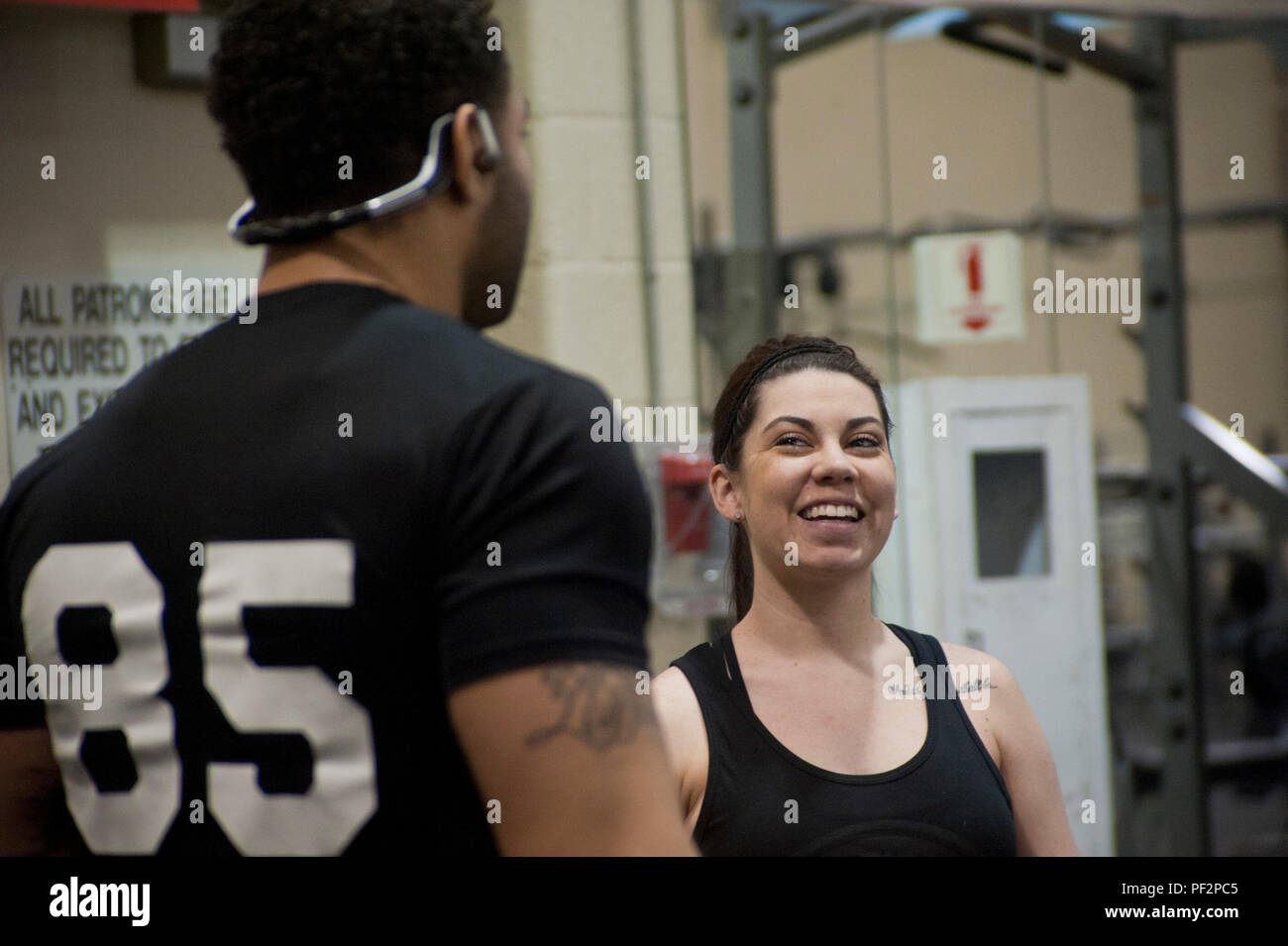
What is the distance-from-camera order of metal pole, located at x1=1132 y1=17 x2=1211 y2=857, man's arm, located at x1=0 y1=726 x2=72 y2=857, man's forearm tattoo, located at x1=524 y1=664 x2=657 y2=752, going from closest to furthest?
man's forearm tattoo, located at x1=524 y1=664 x2=657 y2=752 → man's arm, located at x1=0 y1=726 x2=72 y2=857 → metal pole, located at x1=1132 y1=17 x2=1211 y2=857

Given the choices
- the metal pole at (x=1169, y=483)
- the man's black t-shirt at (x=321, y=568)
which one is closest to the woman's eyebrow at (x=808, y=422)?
the man's black t-shirt at (x=321, y=568)

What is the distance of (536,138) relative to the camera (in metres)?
3.10

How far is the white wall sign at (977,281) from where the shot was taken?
346 cm

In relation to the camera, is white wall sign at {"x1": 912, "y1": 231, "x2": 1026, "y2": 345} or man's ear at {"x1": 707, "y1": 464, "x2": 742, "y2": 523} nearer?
man's ear at {"x1": 707, "y1": 464, "x2": 742, "y2": 523}

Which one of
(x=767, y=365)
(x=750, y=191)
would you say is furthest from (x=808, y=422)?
(x=750, y=191)

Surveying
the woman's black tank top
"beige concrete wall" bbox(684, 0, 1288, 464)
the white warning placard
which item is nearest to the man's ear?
the woman's black tank top

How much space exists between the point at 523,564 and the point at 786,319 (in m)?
2.88

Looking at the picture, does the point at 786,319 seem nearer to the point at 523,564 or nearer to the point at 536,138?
the point at 536,138

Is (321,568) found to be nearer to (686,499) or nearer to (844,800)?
(844,800)

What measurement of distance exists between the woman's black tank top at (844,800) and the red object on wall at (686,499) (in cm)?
148

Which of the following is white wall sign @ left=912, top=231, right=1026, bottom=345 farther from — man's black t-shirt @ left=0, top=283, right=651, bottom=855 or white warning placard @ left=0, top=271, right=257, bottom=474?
man's black t-shirt @ left=0, top=283, right=651, bottom=855

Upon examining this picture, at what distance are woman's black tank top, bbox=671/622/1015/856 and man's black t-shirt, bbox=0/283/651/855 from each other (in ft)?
2.27

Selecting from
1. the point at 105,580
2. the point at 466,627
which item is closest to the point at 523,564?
the point at 466,627

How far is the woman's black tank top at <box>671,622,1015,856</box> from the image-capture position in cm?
154
